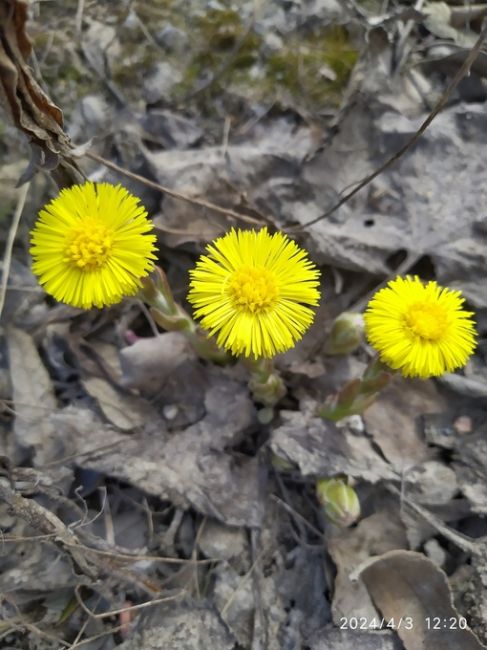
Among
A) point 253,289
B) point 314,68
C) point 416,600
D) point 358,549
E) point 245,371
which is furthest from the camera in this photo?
point 314,68

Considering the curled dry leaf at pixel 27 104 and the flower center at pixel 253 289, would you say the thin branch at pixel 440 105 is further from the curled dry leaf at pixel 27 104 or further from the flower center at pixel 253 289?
the curled dry leaf at pixel 27 104

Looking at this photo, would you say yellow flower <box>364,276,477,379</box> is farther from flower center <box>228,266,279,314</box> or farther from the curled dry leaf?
the curled dry leaf

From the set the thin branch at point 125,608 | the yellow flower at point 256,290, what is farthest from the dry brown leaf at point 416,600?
the yellow flower at point 256,290

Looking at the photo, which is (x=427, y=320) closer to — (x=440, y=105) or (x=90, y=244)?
(x=440, y=105)

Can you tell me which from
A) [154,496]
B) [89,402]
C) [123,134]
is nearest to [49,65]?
[123,134]

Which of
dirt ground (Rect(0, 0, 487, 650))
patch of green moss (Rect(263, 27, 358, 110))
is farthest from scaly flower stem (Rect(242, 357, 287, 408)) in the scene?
patch of green moss (Rect(263, 27, 358, 110))

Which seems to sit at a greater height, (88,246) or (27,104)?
(27,104)

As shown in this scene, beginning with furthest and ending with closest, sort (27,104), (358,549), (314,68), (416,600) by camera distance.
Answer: (314,68) < (358,549) < (416,600) < (27,104)

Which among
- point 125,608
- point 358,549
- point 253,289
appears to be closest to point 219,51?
point 253,289
